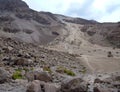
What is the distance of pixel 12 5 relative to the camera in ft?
425

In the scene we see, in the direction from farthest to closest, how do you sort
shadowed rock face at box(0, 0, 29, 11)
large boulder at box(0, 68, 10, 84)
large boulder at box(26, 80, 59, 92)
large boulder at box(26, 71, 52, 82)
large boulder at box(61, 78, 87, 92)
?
1. shadowed rock face at box(0, 0, 29, 11)
2. large boulder at box(26, 71, 52, 82)
3. large boulder at box(0, 68, 10, 84)
4. large boulder at box(61, 78, 87, 92)
5. large boulder at box(26, 80, 59, 92)

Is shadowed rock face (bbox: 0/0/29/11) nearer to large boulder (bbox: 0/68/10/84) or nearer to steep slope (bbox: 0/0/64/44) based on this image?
steep slope (bbox: 0/0/64/44)

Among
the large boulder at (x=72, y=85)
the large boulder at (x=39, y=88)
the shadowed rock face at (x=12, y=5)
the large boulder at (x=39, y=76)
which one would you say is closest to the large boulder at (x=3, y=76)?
the large boulder at (x=39, y=76)

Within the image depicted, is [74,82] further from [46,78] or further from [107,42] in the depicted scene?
[107,42]

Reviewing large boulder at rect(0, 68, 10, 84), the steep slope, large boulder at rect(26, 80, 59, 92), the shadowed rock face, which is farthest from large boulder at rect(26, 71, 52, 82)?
the shadowed rock face

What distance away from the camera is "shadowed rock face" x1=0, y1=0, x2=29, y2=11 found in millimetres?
127725

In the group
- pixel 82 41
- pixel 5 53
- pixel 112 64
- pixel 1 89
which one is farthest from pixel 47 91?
pixel 82 41

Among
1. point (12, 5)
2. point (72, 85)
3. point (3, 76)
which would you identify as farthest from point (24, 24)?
point (72, 85)

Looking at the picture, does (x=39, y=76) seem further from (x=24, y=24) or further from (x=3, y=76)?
(x=24, y=24)

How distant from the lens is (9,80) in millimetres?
23500

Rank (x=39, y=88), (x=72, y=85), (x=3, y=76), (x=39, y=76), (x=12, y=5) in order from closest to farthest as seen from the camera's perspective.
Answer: (x=39, y=88)
(x=72, y=85)
(x=3, y=76)
(x=39, y=76)
(x=12, y=5)

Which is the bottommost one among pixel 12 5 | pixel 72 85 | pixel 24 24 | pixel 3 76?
pixel 3 76

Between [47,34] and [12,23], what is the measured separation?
1321 centimetres

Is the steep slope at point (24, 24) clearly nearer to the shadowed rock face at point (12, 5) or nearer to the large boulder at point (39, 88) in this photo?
the shadowed rock face at point (12, 5)
